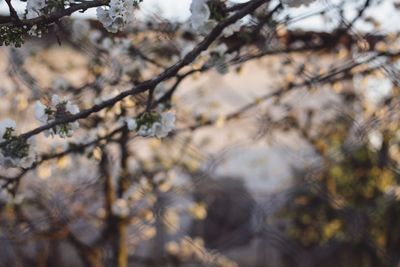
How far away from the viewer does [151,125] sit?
21.8 inches

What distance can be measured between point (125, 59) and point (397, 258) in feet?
3.09

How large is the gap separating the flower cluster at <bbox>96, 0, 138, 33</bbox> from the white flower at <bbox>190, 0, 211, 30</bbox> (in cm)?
5

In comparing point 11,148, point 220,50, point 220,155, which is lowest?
point 11,148

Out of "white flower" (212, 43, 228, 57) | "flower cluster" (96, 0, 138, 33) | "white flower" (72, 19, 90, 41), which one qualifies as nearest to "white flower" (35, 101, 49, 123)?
"flower cluster" (96, 0, 138, 33)

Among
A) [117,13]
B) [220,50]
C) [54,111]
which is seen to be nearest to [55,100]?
[54,111]

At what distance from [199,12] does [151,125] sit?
0.41ft

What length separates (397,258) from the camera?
4.99 ft

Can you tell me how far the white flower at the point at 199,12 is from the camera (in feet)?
1.59

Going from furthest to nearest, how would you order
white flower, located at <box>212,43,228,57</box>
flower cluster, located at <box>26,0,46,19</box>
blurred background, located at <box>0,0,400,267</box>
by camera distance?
blurred background, located at <box>0,0,400,267</box> < white flower, located at <box>212,43,228,57</box> < flower cluster, located at <box>26,0,46,19</box>

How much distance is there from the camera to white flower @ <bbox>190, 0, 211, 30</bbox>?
485mm

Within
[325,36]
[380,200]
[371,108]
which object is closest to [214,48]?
[325,36]

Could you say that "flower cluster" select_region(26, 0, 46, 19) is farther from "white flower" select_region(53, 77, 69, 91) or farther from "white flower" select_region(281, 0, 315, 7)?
"white flower" select_region(53, 77, 69, 91)

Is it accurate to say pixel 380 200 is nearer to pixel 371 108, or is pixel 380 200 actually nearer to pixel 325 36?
pixel 371 108

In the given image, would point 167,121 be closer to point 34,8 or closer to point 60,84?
point 34,8
